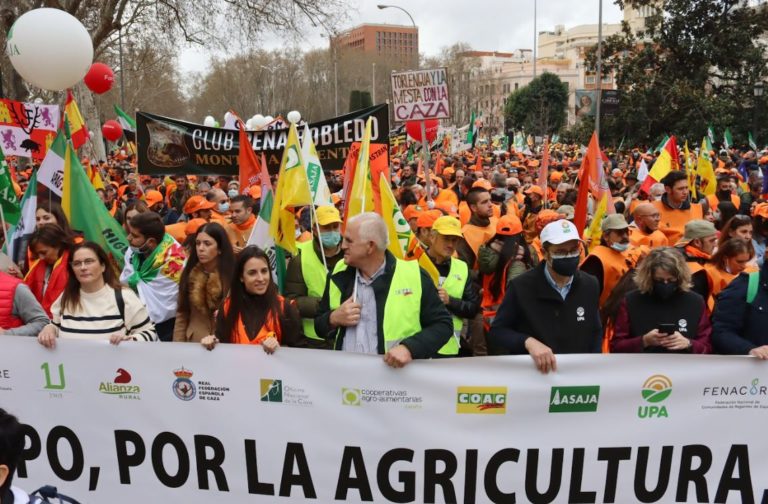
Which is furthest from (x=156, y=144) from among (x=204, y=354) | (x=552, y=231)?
(x=552, y=231)

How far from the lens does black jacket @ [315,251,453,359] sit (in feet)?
11.9

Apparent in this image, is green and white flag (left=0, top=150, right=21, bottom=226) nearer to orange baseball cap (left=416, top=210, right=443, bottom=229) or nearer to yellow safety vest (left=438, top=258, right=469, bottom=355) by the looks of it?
orange baseball cap (left=416, top=210, right=443, bottom=229)

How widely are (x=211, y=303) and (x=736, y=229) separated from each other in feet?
11.6

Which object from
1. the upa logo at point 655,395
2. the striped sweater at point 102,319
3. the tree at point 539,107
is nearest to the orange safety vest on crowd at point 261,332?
the striped sweater at point 102,319

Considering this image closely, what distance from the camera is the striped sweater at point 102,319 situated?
4117mm

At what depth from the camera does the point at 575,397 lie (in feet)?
11.9

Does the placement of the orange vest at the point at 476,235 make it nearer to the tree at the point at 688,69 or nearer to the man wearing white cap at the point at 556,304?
the man wearing white cap at the point at 556,304

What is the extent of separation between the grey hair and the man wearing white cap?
70cm

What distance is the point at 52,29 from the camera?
873cm

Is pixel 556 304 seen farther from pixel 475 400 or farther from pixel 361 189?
pixel 361 189

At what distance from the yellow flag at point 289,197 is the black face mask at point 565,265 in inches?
74.7

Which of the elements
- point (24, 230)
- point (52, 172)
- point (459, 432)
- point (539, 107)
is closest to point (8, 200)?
point (52, 172)

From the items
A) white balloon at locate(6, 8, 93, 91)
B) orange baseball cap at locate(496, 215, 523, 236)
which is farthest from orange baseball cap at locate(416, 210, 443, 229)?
white balloon at locate(6, 8, 93, 91)

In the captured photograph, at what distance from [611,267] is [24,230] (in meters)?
4.33
